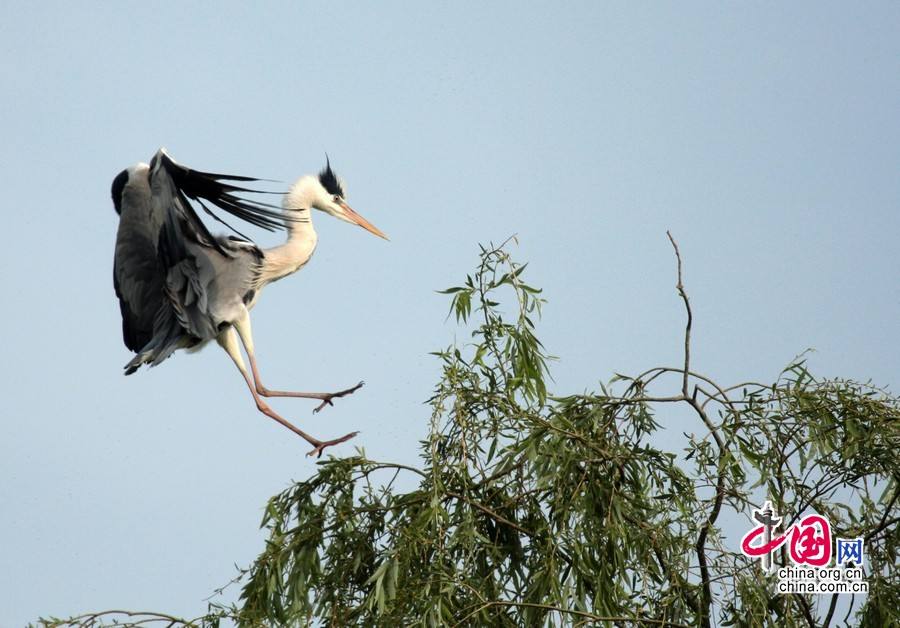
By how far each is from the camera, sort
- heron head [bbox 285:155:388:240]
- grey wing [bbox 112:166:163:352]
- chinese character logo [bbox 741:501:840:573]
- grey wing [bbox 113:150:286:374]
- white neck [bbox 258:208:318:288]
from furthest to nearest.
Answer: heron head [bbox 285:155:388:240]
white neck [bbox 258:208:318:288]
grey wing [bbox 112:166:163:352]
grey wing [bbox 113:150:286:374]
chinese character logo [bbox 741:501:840:573]

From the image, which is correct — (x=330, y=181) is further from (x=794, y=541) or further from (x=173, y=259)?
(x=794, y=541)

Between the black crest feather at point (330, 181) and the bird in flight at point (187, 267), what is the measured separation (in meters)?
0.59

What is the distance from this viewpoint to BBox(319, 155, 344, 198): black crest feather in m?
7.38

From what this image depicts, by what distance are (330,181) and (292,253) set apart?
870mm

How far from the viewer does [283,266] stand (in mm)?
6621

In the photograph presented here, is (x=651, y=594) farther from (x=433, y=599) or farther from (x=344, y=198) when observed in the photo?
(x=344, y=198)

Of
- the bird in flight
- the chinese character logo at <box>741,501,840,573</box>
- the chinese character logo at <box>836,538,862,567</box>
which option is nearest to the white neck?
the bird in flight

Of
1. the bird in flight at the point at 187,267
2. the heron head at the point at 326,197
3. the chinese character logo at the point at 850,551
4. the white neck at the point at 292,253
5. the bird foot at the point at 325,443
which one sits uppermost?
the heron head at the point at 326,197

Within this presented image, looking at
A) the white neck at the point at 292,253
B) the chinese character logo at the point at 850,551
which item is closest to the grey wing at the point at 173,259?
the white neck at the point at 292,253

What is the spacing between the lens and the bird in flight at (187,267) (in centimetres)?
516

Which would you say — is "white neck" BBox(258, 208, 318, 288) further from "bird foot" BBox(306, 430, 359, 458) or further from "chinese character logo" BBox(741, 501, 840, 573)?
"chinese character logo" BBox(741, 501, 840, 573)

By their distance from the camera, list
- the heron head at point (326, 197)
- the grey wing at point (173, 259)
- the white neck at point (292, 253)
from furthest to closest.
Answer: the heron head at point (326, 197), the white neck at point (292, 253), the grey wing at point (173, 259)

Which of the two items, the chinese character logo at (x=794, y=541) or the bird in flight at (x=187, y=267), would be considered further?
the bird in flight at (x=187, y=267)

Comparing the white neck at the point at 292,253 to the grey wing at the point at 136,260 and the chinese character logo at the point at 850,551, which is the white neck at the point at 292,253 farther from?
the chinese character logo at the point at 850,551
